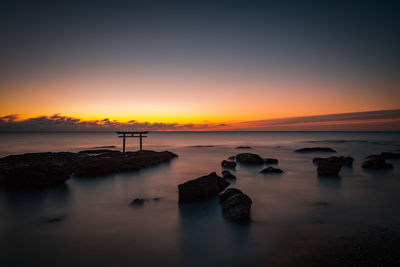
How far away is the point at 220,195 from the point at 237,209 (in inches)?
81.3

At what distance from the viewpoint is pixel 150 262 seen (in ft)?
20.5

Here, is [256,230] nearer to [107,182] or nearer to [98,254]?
[98,254]

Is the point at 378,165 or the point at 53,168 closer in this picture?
the point at 53,168

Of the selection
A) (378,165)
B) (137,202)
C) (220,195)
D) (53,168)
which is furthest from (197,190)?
(378,165)

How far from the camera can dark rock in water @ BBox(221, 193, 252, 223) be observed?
28.2 feet

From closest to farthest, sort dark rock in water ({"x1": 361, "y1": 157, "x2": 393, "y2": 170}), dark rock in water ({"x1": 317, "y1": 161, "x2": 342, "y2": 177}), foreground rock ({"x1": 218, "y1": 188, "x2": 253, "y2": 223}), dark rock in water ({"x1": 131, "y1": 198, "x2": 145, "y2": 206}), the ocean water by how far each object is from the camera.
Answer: the ocean water, foreground rock ({"x1": 218, "y1": 188, "x2": 253, "y2": 223}), dark rock in water ({"x1": 131, "y1": 198, "x2": 145, "y2": 206}), dark rock in water ({"x1": 317, "y1": 161, "x2": 342, "y2": 177}), dark rock in water ({"x1": 361, "y1": 157, "x2": 393, "y2": 170})

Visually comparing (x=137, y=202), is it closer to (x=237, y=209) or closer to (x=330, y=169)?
(x=237, y=209)

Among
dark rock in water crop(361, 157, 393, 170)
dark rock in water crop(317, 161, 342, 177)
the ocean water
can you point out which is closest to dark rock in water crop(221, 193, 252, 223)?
the ocean water

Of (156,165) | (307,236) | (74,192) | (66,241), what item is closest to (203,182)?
(307,236)

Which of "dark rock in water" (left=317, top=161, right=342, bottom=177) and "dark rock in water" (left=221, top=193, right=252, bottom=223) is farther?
"dark rock in water" (left=317, top=161, right=342, bottom=177)

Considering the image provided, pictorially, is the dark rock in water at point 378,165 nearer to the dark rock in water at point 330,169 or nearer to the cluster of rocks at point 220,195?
the dark rock in water at point 330,169

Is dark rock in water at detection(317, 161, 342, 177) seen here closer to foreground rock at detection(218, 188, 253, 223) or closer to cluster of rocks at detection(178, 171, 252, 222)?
cluster of rocks at detection(178, 171, 252, 222)

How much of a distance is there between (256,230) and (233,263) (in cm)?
215

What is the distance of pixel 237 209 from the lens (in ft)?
28.9
